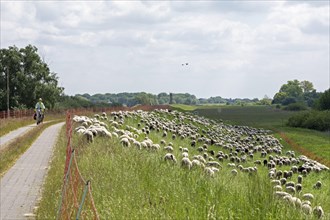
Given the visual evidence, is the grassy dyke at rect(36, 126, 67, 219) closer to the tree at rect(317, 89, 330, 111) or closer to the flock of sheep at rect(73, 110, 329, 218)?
the flock of sheep at rect(73, 110, 329, 218)

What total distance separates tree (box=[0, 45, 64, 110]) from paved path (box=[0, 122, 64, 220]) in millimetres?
57242

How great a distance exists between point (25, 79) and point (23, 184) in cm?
6791

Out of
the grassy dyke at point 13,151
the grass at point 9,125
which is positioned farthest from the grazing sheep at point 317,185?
the grass at point 9,125

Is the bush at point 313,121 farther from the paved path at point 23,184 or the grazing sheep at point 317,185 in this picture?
the grazing sheep at point 317,185

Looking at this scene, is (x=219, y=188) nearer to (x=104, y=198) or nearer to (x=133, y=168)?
(x=104, y=198)

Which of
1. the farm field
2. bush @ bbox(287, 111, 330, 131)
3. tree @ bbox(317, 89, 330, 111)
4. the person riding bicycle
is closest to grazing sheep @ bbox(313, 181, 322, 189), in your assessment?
the farm field

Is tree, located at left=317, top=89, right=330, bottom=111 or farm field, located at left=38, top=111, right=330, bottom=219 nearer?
farm field, located at left=38, top=111, right=330, bottom=219

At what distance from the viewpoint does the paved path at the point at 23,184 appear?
12.9 metres

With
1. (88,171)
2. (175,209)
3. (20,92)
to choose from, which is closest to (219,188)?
(175,209)

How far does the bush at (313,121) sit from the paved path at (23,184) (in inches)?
1457

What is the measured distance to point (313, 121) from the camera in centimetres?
5997

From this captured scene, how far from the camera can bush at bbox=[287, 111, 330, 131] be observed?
58.0m

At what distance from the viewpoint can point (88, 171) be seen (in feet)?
39.7

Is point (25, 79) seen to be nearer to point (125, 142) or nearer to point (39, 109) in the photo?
point (39, 109)
